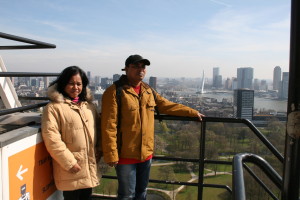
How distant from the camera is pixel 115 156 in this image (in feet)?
8.39

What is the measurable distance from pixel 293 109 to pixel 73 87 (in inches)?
76.9

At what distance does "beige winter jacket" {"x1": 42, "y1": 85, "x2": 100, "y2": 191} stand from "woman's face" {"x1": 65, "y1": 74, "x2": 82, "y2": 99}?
11cm

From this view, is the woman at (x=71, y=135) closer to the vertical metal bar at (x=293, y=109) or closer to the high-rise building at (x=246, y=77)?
the vertical metal bar at (x=293, y=109)

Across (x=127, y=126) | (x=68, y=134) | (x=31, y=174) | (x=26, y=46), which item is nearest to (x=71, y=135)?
(x=68, y=134)

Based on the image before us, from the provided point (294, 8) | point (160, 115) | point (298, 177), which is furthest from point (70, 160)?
point (294, 8)

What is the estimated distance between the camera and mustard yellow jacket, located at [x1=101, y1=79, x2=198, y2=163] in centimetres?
256

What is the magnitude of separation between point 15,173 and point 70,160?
433 mm

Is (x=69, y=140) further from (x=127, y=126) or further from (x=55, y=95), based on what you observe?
(x=127, y=126)

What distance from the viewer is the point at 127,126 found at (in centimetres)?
266

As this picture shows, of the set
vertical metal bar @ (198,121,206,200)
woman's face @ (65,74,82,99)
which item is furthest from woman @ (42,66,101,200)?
vertical metal bar @ (198,121,206,200)

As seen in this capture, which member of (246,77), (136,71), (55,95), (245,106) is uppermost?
(246,77)

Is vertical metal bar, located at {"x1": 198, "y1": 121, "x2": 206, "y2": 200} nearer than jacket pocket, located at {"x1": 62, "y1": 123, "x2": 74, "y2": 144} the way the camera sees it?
No

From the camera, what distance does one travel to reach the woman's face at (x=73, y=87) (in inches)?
100

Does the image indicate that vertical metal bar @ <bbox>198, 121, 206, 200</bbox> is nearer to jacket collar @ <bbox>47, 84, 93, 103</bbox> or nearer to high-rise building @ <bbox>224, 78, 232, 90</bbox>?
jacket collar @ <bbox>47, 84, 93, 103</bbox>
